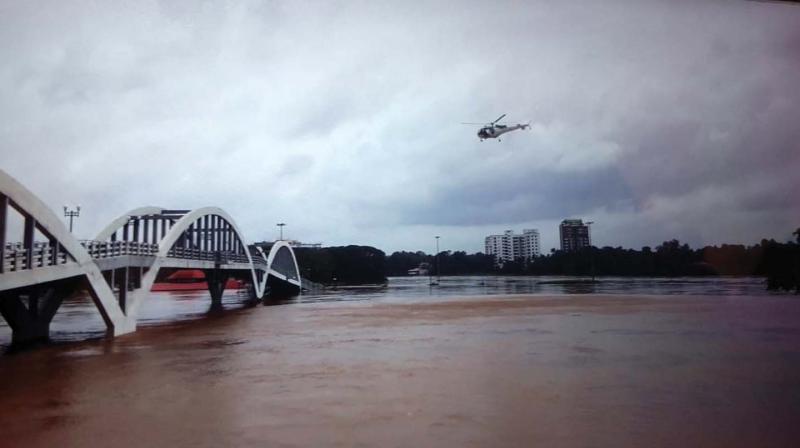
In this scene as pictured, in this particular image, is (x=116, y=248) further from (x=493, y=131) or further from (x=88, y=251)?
(x=493, y=131)

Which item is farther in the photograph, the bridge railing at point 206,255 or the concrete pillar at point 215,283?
the concrete pillar at point 215,283

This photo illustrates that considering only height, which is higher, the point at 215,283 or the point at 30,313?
the point at 215,283

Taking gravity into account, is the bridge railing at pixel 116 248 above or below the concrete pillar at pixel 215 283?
above

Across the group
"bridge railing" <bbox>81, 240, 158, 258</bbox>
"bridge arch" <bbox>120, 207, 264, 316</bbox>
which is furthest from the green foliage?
"bridge railing" <bbox>81, 240, 158, 258</bbox>

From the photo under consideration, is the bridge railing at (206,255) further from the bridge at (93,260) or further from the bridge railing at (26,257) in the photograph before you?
the bridge railing at (26,257)

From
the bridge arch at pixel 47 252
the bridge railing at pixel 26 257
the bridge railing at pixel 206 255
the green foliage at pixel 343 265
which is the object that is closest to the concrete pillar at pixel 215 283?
the bridge railing at pixel 206 255

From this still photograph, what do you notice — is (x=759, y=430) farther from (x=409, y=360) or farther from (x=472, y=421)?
(x=409, y=360)

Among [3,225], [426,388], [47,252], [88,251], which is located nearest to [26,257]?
[47,252]
